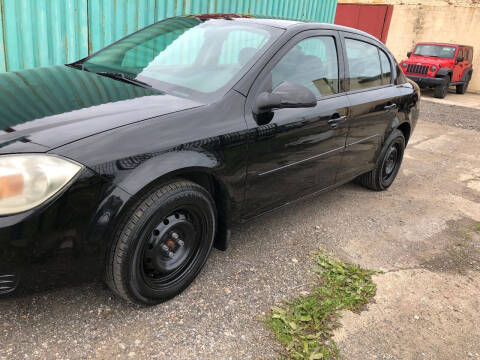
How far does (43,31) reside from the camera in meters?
4.64

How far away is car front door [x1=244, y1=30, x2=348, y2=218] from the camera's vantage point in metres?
2.71

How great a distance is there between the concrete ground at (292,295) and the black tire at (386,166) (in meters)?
0.24

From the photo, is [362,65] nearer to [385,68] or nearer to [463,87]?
[385,68]

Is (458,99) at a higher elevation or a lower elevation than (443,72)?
lower

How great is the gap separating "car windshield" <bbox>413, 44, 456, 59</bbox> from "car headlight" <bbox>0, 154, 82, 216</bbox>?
15171 millimetres

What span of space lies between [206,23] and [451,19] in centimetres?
1699

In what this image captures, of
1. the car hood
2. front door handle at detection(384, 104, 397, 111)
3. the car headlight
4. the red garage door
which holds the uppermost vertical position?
the red garage door

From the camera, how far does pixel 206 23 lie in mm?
3227

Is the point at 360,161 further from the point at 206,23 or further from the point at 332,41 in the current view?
the point at 206,23

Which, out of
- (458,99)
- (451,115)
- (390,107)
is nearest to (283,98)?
(390,107)

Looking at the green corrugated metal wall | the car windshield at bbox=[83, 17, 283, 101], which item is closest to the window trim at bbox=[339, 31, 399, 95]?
the car windshield at bbox=[83, 17, 283, 101]

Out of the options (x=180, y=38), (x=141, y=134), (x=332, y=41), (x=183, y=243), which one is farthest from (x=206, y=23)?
(x=183, y=243)

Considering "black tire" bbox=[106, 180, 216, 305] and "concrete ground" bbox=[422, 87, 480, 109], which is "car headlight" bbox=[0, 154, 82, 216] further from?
"concrete ground" bbox=[422, 87, 480, 109]

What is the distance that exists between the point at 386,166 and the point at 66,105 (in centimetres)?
361
